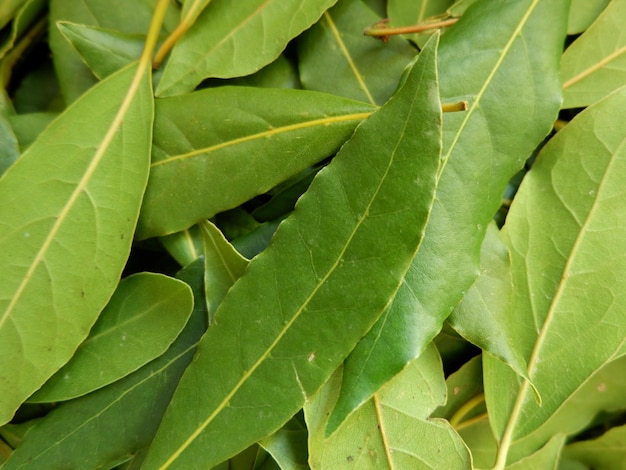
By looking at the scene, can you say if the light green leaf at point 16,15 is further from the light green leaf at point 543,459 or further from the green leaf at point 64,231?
the light green leaf at point 543,459

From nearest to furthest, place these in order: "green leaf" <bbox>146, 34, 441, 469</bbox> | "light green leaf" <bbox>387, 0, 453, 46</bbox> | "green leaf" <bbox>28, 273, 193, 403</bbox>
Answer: "green leaf" <bbox>146, 34, 441, 469</bbox>, "green leaf" <bbox>28, 273, 193, 403</bbox>, "light green leaf" <bbox>387, 0, 453, 46</bbox>

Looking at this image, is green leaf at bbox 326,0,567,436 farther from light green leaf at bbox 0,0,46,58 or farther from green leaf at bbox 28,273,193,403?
light green leaf at bbox 0,0,46,58

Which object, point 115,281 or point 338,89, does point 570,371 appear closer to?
point 338,89

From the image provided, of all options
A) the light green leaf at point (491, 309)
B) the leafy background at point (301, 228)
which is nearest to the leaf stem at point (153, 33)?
the leafy background at point (301, 228)

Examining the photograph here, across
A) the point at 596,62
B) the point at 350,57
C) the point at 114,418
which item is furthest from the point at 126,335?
the point at 596,62

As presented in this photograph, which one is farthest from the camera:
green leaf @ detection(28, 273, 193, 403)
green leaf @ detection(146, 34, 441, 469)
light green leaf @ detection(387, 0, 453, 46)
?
light green leaf @ detection(387, 0, 453, 46)

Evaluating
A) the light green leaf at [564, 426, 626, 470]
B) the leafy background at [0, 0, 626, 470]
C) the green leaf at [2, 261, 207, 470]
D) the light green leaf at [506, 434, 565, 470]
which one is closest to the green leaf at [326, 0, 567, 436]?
the leafy background at [0, 0, 626, 470]

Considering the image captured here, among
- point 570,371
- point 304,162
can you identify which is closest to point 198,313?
point 304,162
